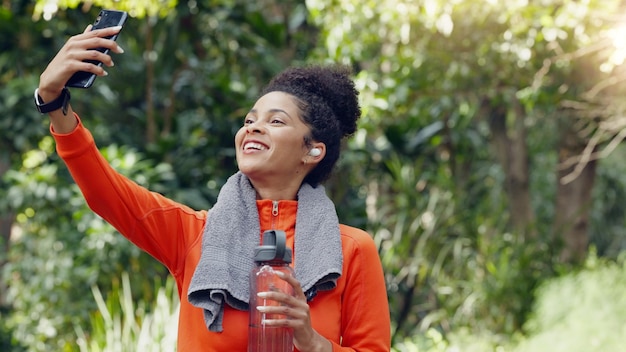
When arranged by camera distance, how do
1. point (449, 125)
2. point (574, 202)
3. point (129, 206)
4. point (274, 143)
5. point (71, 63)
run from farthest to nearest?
point (574, 202) < point (449, 125) < point (274, 143) < point (129, 206) < point (71, 63)

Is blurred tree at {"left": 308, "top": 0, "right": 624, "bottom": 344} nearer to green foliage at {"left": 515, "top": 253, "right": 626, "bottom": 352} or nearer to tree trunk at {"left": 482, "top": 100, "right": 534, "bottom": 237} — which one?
green foliage at {"left": 515, "top": 253, "right": 626, "bottom": 352}

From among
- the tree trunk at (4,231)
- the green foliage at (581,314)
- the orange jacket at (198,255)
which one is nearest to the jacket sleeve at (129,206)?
the orange jacket at (198,255)

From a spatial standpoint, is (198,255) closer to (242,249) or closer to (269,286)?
(242,249)

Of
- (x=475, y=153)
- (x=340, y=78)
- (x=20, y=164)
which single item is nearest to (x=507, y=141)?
(x=475, y=153)

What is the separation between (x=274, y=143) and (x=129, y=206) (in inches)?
15.8

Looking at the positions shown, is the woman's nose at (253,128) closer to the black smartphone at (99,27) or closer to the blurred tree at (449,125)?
the black smartphone at (99,27)

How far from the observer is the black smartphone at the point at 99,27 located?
6.75 feet

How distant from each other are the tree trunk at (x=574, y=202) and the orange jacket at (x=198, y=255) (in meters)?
7.69

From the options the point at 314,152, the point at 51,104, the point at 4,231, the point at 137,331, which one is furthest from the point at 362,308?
the point at 4,231

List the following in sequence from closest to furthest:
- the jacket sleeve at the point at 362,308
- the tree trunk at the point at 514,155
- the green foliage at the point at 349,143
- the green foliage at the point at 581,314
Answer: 1. the jacket sleeve at the point at 362,308
2. the green foliage at the point at 581,314
3. the green foliage at the point at 349,143
4. the tree trunk at the point at 514,155

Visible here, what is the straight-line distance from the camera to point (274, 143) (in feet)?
7.87

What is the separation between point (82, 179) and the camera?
2.20 m

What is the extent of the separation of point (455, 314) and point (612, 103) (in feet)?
7.26

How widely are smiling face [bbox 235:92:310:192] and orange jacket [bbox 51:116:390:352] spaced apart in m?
0.08
